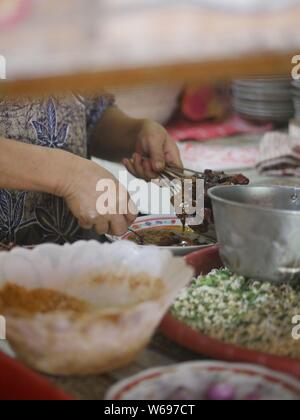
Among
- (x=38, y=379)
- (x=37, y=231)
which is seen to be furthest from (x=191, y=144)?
(x=38, y=379)

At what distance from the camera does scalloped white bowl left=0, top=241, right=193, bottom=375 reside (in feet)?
2.81

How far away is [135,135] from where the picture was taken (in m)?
1.65

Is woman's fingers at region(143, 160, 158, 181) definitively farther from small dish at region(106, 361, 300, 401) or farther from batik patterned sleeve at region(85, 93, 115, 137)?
small dish at region(106, 361, 300, 401)

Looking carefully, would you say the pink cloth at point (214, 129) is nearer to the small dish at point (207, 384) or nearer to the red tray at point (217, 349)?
the red tray at point (217, 349)

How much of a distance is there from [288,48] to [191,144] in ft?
6.02

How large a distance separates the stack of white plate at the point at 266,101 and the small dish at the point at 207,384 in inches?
96.7

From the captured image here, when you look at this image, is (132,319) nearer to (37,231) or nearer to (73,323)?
(73,323)

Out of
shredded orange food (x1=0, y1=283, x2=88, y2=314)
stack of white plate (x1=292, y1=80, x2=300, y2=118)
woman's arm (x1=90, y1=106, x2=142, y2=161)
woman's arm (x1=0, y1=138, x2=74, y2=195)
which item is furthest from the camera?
stack of white plate (x1=292, y1=80, x2=300, y2=118)

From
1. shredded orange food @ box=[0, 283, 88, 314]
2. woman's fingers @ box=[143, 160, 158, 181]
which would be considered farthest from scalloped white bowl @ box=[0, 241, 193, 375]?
woman's fingers @ box=[143, 160, 158, 181]

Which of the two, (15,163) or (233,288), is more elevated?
(15,163)

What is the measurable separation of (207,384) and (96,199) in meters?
0.49

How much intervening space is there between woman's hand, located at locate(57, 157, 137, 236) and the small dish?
1.47 feet

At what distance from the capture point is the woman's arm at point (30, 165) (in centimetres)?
116

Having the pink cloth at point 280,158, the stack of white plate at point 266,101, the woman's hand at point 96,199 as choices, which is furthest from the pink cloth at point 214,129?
the woman's hand at point 96,199
